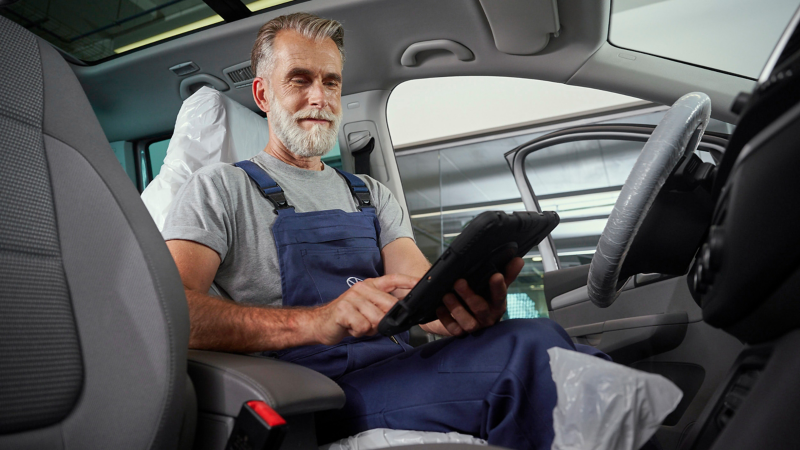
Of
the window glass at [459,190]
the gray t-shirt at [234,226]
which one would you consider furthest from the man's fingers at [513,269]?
the window glass at [459,190]

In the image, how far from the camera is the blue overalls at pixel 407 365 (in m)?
0.72

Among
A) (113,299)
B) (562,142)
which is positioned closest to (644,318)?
(562,142)

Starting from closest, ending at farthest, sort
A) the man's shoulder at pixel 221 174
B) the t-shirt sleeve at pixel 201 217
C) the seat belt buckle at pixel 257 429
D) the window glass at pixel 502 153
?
the seat belt buckle at pixel 257 429
the t-shirt sleeve at pixel 201 217
the man's shoulder at pixel 221 174
the window glass at pixel 502 153

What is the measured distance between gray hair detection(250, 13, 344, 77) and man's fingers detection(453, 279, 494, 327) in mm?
999

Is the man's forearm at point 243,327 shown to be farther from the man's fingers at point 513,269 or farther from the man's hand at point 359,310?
the man's fingers at point 513,269

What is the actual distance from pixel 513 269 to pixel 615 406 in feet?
1.32

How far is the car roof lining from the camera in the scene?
5.40 ft

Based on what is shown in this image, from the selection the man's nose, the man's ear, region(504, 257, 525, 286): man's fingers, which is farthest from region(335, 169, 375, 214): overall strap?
region(504, 257, 525, 286): man's fingers

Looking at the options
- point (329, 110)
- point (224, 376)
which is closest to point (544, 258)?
point (329, 110)

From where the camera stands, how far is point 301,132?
146 centimetres

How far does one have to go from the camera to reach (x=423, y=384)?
84 cm

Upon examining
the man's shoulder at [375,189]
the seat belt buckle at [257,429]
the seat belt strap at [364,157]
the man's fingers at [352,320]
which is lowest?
the seat belt buckle at [257,429]

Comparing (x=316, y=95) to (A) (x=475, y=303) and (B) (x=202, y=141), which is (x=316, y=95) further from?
(A) (x=475, y=303)

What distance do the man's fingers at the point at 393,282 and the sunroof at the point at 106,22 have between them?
1420 mm
